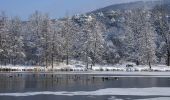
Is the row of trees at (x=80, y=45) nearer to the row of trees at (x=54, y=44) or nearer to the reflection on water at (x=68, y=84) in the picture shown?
the row of trees at (x=54, y=44)

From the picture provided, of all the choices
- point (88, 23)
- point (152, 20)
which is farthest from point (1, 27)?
point (152, 20)

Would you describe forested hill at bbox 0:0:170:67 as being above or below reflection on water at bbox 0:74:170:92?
above

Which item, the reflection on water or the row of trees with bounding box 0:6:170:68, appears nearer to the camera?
the reflection on water

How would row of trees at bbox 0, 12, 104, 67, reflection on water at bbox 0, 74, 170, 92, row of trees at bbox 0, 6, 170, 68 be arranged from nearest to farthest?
reflection on water at bbox 0, 74, 170, 92
row of trees at bbox 0, 6, 170, 68
row of trees at bbox 0, 12, 104, 67

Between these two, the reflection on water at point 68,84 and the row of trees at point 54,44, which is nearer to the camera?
the reflection on water at point 68,84

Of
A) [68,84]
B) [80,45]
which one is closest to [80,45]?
[80,45]

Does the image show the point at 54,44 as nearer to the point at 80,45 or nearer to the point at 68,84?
the point at 80,45

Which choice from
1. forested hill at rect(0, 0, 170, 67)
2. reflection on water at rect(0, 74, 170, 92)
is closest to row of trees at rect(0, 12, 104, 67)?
forested hill at rect(0, 0, 170, 67)

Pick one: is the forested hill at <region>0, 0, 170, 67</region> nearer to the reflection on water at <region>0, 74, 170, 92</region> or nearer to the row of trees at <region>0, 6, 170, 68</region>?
the row of trees at <region>0, 6, 170, 68</region>

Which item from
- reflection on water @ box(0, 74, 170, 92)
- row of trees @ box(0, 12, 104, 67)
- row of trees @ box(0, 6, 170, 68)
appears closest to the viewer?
reflection on water @ box(0, 74, 170, 92)

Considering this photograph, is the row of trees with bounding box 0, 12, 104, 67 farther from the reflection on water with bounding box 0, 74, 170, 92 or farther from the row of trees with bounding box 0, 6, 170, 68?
the reflection on water with bounding box 0, 74, 170, 92

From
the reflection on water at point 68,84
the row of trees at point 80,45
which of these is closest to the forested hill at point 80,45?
the row of trees at point 80,45

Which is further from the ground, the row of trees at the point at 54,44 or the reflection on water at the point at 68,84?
the row of trees at the point at 54,44

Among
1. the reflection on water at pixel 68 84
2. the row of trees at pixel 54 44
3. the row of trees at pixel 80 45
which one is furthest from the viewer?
the row of trees at pixel 54 44
